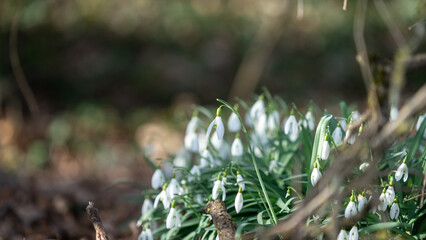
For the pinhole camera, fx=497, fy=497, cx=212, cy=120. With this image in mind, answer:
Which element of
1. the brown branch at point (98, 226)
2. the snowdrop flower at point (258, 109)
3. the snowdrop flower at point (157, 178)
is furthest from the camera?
the snowdrop flower at point (258, 109)

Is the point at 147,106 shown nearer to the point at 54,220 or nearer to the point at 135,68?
the point at 135,68

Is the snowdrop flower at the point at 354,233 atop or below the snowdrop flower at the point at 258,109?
below

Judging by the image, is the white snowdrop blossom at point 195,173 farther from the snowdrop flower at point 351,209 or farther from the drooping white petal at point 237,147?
the snowdrop flower at point 351,209

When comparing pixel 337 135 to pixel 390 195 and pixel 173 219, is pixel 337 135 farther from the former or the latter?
pixel 173 219

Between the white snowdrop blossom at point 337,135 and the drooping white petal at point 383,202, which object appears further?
the white snowdrop blossom at point 337,135

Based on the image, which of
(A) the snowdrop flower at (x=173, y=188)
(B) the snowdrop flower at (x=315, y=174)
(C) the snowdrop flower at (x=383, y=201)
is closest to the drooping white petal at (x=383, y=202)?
(C) the snowdrop flower at (x=383, y=201)

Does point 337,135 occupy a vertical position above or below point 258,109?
below

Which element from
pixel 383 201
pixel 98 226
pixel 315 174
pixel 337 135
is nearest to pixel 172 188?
pixel 98 226

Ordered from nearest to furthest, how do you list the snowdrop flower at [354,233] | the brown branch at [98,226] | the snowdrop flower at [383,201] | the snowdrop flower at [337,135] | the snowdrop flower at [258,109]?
the snowdrop flower at [354,233] → the snowdrop flower at [383,201] → the brown branch at [98,226] → the snowdrop flower at [337,135] → the snowdrop flower at [258,109]

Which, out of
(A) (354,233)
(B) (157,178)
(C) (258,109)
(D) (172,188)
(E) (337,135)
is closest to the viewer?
(A) (354,233)
